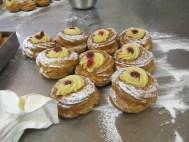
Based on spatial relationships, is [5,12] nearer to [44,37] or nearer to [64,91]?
[44,37]

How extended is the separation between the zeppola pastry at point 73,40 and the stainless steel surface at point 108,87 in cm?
17

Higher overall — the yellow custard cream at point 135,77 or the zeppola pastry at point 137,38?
the yellow custard cream at point 135,77

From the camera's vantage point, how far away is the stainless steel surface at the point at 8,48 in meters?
1.19

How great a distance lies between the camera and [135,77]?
93 centimetres

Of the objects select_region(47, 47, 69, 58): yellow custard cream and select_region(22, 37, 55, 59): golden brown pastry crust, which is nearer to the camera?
select_region(47, 47, 69, 58): yellow custard cream

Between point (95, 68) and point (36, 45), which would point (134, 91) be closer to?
point (95, 68)

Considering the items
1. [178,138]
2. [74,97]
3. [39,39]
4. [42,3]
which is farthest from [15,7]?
[178,138]

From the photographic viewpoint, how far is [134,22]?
160 cm

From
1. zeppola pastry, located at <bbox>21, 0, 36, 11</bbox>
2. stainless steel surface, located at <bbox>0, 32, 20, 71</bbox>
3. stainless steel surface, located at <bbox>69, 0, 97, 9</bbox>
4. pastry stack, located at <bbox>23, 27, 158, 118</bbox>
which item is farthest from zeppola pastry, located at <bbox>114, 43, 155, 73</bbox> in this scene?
zeppola pastry, located at <bbox>21, 0, 36, 11</bbox>

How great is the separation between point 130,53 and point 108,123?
29 centimetres

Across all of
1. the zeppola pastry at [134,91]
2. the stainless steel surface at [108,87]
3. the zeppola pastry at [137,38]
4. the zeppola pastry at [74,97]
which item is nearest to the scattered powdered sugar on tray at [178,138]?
the stainless steel surface at [108,87]

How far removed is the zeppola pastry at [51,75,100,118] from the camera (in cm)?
93

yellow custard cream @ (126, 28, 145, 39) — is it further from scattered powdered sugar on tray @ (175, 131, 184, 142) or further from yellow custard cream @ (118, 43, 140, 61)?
scattered powdered sugar on tray @ (175, 131, 184, 142)

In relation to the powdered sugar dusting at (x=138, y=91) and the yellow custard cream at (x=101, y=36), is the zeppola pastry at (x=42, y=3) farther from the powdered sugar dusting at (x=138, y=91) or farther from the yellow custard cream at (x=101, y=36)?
the powdered sugar dusting at (x=138, y=91)
